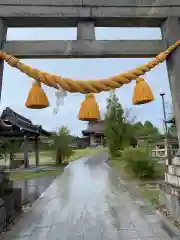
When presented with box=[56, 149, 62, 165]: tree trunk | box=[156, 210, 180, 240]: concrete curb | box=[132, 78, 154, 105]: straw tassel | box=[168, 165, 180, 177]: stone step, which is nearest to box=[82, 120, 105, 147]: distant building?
box=[56, 149, 62, 165]: tree trunk

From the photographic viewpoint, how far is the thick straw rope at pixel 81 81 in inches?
101

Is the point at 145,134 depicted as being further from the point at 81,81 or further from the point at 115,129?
the point at 81,81

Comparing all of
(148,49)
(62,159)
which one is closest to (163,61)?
(148,49)

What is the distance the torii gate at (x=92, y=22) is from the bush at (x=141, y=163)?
787cm

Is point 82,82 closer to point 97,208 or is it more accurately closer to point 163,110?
point 97,208

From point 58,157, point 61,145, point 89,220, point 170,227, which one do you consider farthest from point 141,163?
point 58,157

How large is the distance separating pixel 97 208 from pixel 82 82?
457 cm

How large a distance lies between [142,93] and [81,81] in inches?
28.7

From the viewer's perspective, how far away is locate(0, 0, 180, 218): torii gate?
2834 millimetres

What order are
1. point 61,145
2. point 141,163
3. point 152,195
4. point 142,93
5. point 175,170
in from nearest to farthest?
point 142,93
point 175,170
point 152,195
point 141,163
point 61,145

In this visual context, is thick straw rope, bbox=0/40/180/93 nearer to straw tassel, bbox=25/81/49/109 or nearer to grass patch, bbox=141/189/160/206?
straw tassel, bbox=25/81/49/109

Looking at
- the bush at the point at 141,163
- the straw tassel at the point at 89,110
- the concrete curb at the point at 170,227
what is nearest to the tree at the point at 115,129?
the bush at the point at 141,163

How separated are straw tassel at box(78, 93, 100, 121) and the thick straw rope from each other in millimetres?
96

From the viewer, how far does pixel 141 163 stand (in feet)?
34.1
